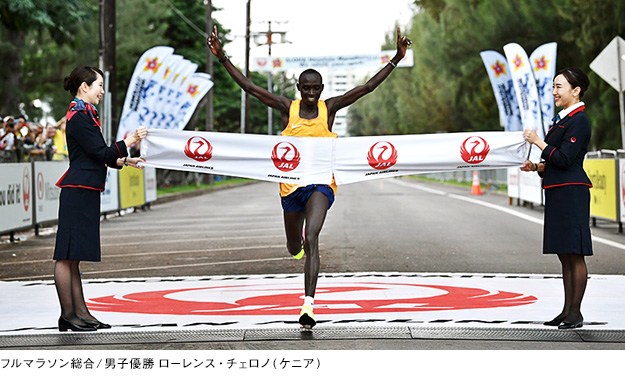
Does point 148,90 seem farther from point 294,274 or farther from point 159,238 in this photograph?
point 294,274

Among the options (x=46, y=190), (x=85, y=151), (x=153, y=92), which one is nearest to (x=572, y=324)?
(x=85, y=151)

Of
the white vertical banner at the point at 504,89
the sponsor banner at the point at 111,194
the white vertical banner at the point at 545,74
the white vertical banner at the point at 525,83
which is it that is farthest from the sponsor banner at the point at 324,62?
the sponsor banner at the point at 111,194

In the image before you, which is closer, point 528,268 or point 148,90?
point 528,268

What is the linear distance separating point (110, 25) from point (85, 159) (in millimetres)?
21610

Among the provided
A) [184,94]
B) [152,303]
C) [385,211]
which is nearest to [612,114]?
[385,211]

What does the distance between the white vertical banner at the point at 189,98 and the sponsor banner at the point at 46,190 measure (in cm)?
944

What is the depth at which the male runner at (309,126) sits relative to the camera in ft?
24.6

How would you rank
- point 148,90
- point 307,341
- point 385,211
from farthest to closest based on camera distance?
point 148,90, point 385,211, point 307,341

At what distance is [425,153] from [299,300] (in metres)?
1.81

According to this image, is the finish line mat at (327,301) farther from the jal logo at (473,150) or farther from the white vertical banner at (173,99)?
the white vertical banner at (173,99)

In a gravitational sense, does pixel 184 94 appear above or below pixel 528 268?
above

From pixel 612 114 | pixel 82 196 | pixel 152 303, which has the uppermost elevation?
pixel 612 114
